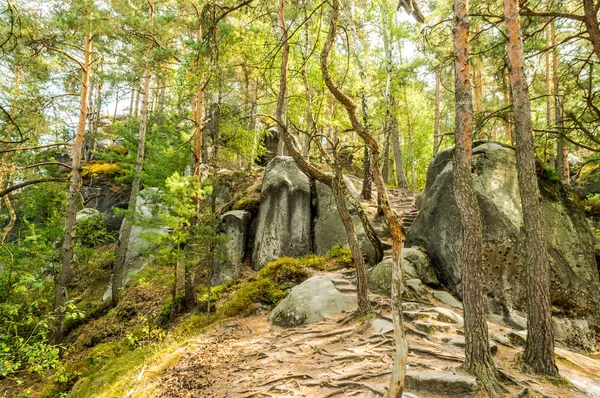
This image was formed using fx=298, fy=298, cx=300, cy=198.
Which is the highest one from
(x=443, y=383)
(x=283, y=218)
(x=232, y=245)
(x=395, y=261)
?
(x=283, y=218)

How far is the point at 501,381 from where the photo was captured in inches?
149

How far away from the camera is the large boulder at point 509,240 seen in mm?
6902

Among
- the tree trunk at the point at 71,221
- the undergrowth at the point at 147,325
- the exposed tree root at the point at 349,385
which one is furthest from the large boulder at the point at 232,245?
the exposed tree root at the point at 349,385

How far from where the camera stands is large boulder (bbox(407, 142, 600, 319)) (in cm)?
690

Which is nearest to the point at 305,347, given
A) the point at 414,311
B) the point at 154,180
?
the point at 414,311

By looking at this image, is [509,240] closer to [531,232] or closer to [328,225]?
[531,232]

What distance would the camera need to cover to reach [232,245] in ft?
39.9

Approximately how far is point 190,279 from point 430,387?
7.77 m

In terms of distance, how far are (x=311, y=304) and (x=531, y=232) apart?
4.51 meters

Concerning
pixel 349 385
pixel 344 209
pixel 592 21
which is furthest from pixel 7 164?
pixel 592 21

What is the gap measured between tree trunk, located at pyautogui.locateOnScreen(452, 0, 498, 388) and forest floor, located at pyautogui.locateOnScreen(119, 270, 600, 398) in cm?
32

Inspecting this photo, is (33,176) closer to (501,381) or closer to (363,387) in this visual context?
(363,387)

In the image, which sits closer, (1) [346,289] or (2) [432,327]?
(2) [432,327]

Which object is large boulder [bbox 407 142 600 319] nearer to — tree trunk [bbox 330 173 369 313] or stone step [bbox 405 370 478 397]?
tree trunk [bbox 330 173 369 313]
